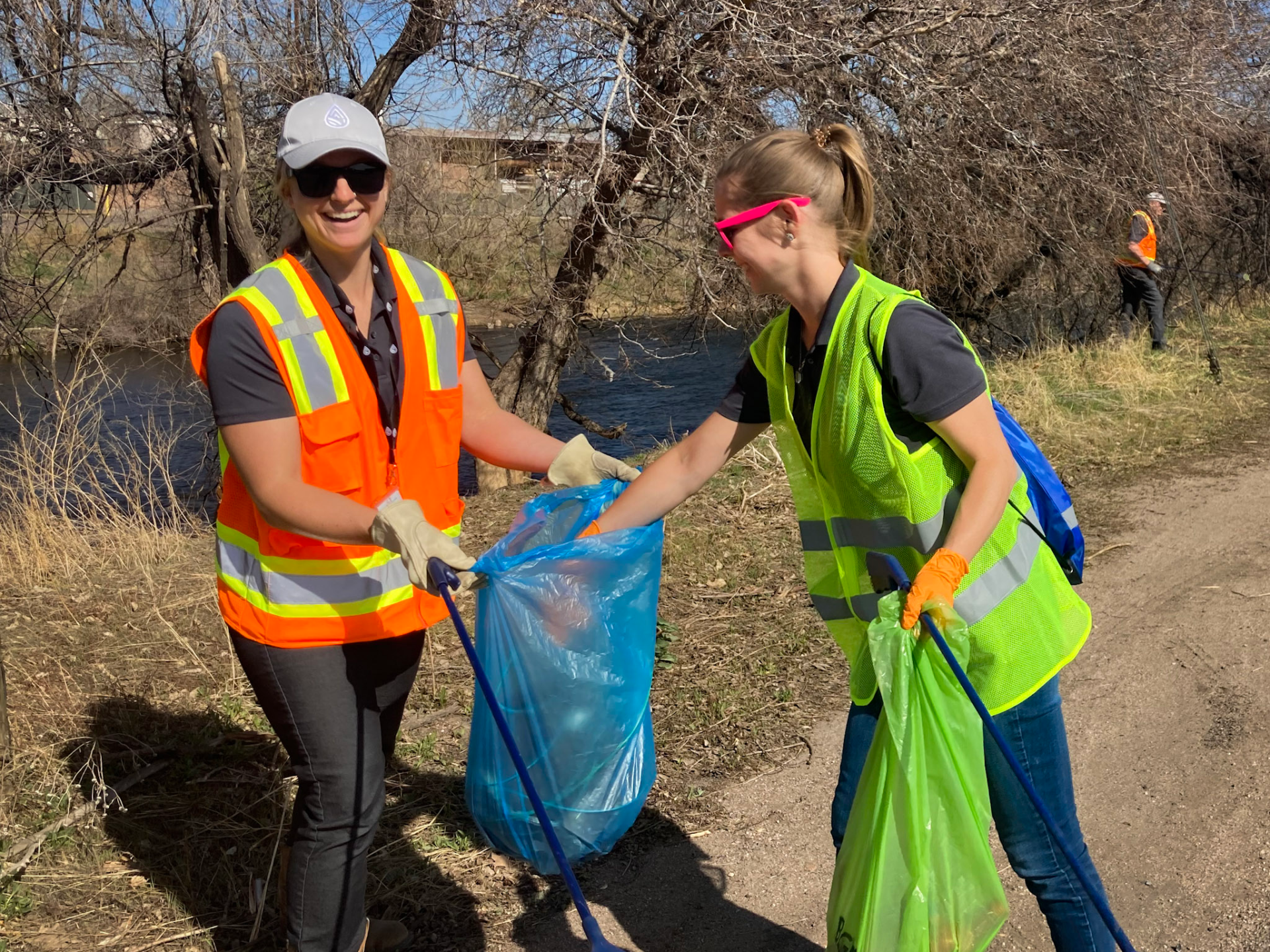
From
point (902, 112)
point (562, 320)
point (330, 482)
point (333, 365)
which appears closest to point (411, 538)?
point (330, 482)

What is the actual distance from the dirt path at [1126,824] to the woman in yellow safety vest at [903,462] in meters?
0.76

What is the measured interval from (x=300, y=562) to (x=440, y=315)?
583 mm

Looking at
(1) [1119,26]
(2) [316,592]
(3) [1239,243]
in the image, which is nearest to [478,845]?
(2) [316,592]

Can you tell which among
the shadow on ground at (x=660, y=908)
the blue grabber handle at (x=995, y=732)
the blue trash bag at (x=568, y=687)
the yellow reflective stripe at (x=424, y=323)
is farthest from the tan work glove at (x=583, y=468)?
the shadow on ground at (x=660, y=908)

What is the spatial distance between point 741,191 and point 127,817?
2509 mm

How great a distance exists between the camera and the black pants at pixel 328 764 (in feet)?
6.98

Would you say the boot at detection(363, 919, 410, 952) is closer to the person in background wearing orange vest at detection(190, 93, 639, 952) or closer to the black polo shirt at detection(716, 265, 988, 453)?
the person in background wearing orange vest at detection(190, 93, 639, 952)

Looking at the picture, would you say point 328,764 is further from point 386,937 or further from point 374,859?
point 374,859

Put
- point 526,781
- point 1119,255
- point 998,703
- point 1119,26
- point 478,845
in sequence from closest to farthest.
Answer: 1. point 526,781
2. point 998,703
3. point 478,845
4. point 1119,26
5. point 1119,255

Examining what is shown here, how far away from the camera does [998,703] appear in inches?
77.7

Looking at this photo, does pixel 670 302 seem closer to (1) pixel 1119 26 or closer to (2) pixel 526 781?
(1) pixel 1119 26

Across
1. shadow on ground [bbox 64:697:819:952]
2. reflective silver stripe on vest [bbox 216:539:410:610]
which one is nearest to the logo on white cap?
reflective silver stripe on vest [bbox 216:539:410:610]

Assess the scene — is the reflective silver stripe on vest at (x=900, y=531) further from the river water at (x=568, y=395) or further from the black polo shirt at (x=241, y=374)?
the river water at (x=568, y=395)

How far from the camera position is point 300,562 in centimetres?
212
